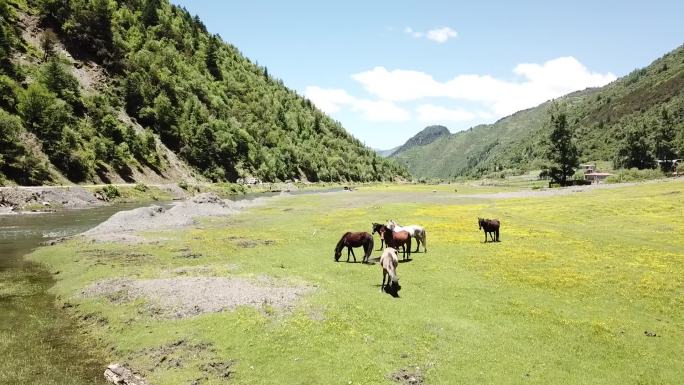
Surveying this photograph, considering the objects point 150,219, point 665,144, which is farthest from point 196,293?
point 665,144

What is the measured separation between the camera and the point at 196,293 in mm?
23641

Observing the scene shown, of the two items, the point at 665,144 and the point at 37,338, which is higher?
the point at 665,144

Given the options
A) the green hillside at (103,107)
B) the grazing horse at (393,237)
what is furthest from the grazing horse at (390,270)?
the green hillside at (103,107)

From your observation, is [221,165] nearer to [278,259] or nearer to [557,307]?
[278,259]

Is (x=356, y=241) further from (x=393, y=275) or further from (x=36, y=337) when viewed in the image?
(x=36, y=337)

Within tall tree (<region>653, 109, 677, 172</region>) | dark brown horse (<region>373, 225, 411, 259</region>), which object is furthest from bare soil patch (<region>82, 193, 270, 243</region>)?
tall tree (<region>653, 109, 677, 172</region>)

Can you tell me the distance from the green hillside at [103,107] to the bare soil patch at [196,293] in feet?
230

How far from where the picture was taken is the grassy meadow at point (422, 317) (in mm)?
16078

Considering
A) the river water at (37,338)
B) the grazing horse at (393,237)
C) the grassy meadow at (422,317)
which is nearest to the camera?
the grassy meadow at (422,317)

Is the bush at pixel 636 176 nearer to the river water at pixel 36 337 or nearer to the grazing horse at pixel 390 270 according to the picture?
the grazing horse at pixel 390 270

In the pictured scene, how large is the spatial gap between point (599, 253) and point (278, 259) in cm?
2572

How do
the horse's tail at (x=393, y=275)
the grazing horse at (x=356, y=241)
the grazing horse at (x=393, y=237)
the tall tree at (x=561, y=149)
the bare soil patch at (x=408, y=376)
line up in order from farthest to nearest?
the tall tree at (x=561, y=149) → the grazing horse at (x=393, y=237) → the grazing horse at (x=356, y=241) → the horse's tail at (x=393, y=275) → the bare soil patch at (x=408, y=376)

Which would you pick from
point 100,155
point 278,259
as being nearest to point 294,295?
point 278,259

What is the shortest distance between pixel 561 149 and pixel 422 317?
4838 inches
